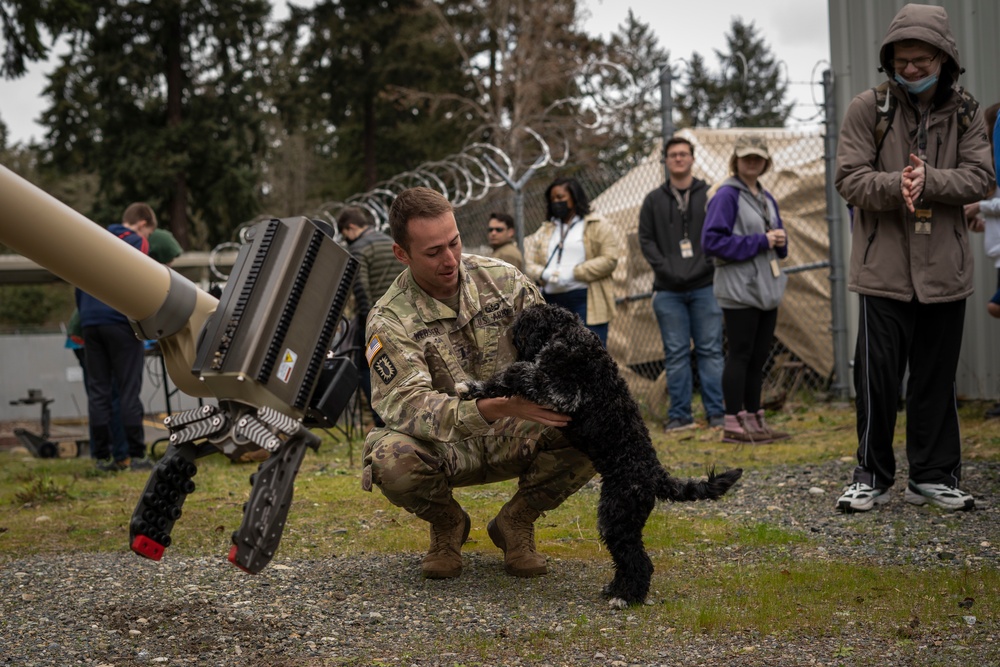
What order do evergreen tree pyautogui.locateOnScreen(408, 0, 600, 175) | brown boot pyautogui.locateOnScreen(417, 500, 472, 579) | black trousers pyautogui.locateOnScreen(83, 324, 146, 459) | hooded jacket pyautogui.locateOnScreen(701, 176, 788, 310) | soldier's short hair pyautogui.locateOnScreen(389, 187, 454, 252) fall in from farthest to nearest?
evergreen tree pyautogui.locateOnScreen(408, 0, 600, 175)
black trousers pyautogui.locateOnScreen(83, 324, 146, 459)
hooded jacket pyautogui.locateOnScreen(701, 176, 788, 310)
brown boot pyautogui.locateOnScreen(417, 500, 472, 579)
soldier's short hair pyautogui.locateOnScreen(389, 187, 454, 252)

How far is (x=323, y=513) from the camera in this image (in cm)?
604

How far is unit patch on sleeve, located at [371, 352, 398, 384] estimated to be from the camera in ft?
13.4

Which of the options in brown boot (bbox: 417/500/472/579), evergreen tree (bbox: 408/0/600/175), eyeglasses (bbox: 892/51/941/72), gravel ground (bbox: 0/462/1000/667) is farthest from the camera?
evergreen tree (bbox: 408/0/600/175)

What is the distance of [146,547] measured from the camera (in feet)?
9.12

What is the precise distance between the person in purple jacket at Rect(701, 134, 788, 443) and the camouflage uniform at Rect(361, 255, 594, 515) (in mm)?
3676

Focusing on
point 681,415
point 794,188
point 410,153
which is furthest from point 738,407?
point 410,153

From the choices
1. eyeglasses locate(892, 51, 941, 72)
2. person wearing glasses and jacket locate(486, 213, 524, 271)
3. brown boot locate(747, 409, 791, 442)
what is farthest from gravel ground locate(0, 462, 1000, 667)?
person wearing glasses and jacket locate(486, 213, 524, 271)

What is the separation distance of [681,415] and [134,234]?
4813 mm

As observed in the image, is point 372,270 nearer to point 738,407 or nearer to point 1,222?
point 738,407

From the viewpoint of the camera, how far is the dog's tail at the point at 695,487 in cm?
390

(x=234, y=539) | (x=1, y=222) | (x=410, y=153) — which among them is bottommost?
(x=234, y=539)

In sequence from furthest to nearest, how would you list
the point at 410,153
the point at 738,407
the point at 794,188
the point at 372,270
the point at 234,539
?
the point at 410,153 < the point at 794,188 < the point at 372,270 < the point at 738,407 < the point at 234,539

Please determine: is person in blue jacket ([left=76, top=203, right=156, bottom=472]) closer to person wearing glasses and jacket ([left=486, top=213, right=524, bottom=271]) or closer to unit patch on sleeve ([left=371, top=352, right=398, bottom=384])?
person wearing glasses and jacket ([left=486, top=213, right=524, bottom=271])

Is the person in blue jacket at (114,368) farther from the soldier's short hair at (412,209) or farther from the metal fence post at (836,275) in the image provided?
the metal fence post at (836,275)
